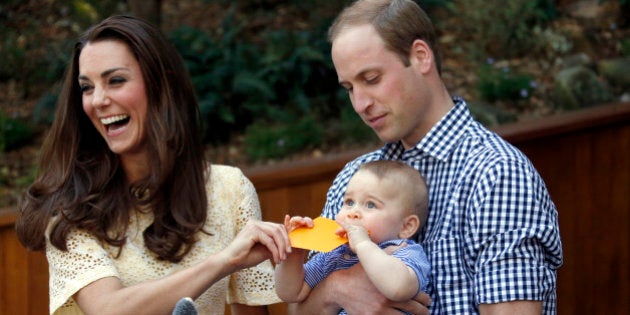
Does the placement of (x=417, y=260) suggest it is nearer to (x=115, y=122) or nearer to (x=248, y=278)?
(x=248, y=278)

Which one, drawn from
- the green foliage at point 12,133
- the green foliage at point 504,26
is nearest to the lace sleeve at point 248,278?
the green foliage at point 12,133

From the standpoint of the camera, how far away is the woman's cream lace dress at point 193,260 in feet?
9.92

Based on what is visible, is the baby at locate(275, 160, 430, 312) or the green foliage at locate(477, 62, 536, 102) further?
the green foliage at locate(477, 62, 536, 102)

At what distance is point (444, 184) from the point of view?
8.99ft

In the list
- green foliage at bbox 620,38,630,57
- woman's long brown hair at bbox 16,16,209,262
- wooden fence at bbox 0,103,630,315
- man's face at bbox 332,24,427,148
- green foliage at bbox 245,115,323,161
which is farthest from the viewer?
green foliage at bbox 620,38,630,57

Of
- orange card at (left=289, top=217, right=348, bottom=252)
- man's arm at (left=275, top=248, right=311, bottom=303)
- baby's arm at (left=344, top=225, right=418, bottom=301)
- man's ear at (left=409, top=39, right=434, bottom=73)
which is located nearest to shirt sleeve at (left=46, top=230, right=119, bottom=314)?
man's arm at (left=275, top=248, right=311, bottom=303)

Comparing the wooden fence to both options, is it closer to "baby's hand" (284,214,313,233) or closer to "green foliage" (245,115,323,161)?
"green foliage" (245,115,323,161)

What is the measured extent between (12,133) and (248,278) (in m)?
3.01

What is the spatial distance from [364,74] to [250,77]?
3.32 meters

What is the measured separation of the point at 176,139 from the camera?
318 centimetres

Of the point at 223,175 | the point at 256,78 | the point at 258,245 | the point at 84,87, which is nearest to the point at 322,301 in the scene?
the point at 258,245

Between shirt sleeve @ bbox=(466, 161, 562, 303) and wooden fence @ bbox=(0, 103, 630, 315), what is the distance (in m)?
2.00

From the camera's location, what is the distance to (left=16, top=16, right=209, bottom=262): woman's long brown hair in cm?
310

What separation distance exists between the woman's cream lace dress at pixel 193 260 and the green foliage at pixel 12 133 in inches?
112
